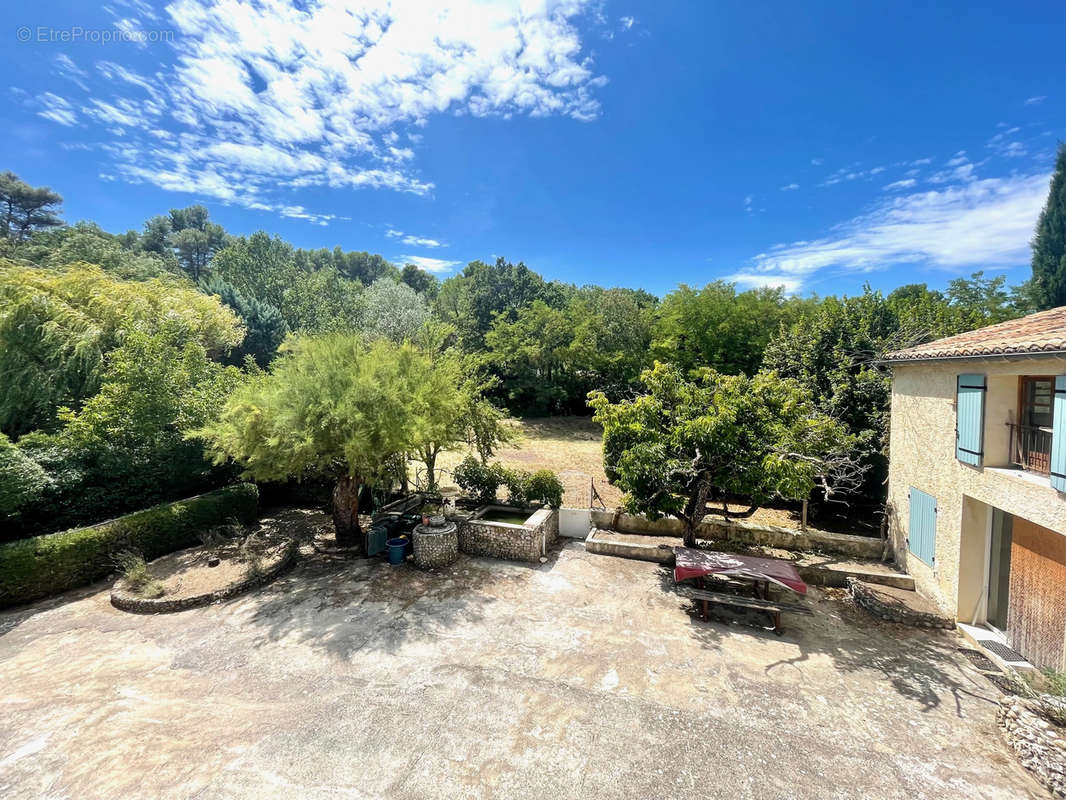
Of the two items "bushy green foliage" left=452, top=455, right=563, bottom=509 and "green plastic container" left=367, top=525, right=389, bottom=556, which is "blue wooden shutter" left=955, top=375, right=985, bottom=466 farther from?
"green plastic container" left=367, top=525, right=389, bottom=556

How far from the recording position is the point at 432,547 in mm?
10703

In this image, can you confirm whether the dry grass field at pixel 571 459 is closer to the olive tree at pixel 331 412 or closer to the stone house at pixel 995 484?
the olive tree at pixel 331 412

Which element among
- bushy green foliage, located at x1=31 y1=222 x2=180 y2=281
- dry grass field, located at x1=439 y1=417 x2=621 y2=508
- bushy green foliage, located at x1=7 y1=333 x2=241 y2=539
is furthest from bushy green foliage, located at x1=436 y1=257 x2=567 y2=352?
bushy green foliage, located at x1=7 y1=333 x2=241 y2=539

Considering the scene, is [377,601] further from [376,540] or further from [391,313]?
[391,313]

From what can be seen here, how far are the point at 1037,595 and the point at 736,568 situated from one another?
4.48 meters

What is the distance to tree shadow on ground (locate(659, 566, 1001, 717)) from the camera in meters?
6.62

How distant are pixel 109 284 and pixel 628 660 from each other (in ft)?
71.7

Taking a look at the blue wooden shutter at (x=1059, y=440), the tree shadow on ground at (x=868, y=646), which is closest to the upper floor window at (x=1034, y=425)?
the blue wooden shutter at (x=1059, y=440)

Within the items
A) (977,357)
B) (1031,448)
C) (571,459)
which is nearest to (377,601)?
(977,357)

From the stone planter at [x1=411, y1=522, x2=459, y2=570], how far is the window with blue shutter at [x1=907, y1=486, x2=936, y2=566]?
34.6 ft

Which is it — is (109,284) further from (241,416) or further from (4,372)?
(241,416)

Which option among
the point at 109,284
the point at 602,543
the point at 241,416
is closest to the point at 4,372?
the point at 109,284

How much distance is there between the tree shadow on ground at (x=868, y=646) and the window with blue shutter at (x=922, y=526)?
1660mm

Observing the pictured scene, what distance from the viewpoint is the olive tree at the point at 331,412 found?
940 cm
